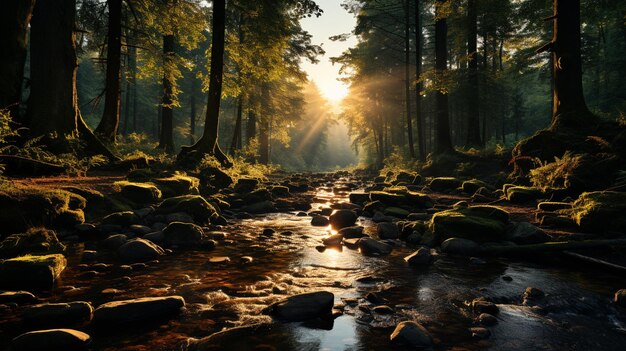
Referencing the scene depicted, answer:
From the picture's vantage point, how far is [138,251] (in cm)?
503

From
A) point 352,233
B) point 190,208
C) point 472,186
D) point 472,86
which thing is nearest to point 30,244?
point 190,208

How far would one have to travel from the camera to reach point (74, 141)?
9094 millimetres

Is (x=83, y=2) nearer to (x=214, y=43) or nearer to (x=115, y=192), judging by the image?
(x=214, y=43)

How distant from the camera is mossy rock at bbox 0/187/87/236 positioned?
15.7 ft

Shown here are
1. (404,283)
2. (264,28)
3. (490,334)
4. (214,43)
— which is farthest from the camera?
(264,28)

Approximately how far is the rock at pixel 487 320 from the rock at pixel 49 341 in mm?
3301

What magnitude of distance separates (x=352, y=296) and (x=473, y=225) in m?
3.09

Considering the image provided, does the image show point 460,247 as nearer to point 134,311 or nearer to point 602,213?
point 602,213

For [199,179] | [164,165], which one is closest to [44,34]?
[164,165]

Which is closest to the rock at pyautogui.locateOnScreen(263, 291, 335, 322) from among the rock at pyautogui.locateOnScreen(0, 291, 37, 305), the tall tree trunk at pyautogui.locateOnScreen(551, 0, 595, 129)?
the rock at pyautogui.locateOnScreen(0, 291, 37, 305)

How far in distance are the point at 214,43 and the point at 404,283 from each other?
40.1ft

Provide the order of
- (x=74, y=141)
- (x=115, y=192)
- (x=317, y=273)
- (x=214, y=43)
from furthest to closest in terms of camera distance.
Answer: (x=214, y=43) → (x=74, y=141) → (x=115, y=192) → (x=317, y=273)

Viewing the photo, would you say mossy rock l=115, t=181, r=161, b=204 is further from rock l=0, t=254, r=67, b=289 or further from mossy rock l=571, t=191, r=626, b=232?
mossy rock l=571, t=191, r=626, b=232

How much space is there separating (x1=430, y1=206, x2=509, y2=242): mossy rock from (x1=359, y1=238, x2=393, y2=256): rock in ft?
3.35
